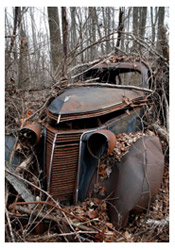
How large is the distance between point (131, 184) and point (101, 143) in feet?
1.89

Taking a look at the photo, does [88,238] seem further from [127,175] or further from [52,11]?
[52,11]

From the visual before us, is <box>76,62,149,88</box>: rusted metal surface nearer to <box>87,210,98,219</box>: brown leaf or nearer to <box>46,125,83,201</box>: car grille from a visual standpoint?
<box>46,125,83,201</box>: car grille

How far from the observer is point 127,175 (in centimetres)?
235

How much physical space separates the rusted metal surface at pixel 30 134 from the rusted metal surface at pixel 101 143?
0.71 metres

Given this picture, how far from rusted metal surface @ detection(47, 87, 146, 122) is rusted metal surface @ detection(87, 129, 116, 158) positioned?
274 millimetres

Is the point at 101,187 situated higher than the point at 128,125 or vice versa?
the point at 128,125

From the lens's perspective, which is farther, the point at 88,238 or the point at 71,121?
the point at 71,121

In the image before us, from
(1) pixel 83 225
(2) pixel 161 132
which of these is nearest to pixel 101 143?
(1) pixel 83 225

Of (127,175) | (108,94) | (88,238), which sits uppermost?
(108,94)

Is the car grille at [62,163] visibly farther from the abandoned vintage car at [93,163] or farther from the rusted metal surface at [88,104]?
the rusted metal surface at [88,104]

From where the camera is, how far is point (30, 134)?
8.95 ft

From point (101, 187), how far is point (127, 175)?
1.12 feet

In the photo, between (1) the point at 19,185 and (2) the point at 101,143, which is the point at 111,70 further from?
(1) the point at 19,185

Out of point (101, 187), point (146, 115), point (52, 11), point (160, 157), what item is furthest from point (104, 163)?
point (52, 11)
